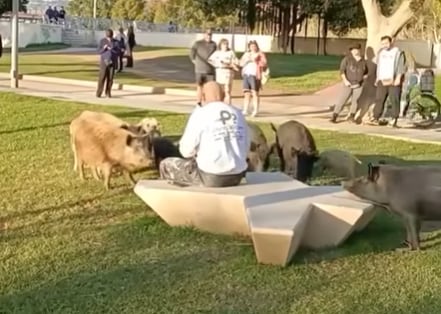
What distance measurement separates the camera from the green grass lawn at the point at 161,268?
5.99 meters

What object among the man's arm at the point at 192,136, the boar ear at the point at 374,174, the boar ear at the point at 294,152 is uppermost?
the man's arm at the point at 192,136

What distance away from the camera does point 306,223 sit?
7.12 meters

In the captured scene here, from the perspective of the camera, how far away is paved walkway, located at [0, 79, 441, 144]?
57.5ft

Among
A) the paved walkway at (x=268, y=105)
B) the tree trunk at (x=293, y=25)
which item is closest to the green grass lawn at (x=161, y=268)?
the paved walkway at (x=268, y=105)

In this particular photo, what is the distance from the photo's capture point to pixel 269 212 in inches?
273

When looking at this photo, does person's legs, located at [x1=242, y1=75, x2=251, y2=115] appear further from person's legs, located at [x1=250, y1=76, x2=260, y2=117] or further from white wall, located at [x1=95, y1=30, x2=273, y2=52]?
white wall, located at [x1=95, y1=30, x2=273, y2=52]

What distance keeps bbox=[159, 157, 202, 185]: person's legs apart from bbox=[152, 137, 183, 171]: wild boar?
1.52 metres

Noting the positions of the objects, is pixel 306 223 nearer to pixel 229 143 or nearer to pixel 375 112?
pixel 229 143

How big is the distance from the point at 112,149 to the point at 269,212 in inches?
125

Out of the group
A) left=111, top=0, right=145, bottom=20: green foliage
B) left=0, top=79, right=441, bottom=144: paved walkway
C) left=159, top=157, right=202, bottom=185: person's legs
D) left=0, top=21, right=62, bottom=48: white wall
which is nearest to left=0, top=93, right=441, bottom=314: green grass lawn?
left=159, top=157, right=202, bottom=185: person's legs

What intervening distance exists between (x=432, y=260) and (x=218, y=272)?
196cm

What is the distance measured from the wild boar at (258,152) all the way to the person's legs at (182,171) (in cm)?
179

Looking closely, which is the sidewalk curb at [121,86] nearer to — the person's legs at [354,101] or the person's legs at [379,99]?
the person's legs at [354,101]

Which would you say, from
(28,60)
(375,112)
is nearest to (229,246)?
(375,112)
